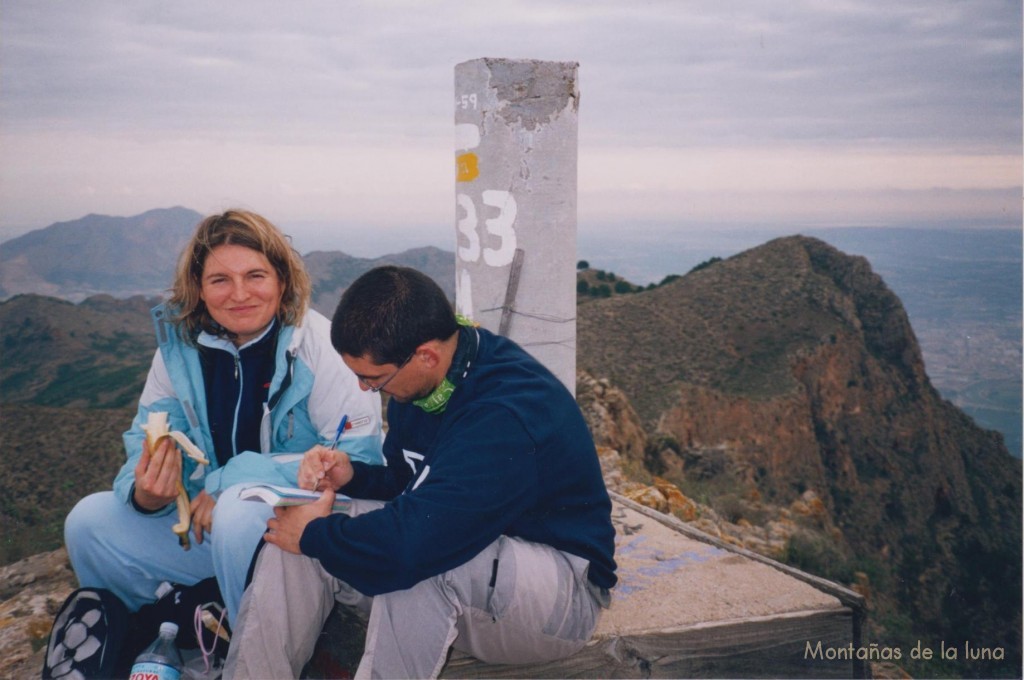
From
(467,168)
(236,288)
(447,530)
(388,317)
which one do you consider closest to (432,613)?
(447,530)

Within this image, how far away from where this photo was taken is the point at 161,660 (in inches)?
97.2

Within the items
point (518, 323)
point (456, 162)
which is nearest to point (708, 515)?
point (518, 323)

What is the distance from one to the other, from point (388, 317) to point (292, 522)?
64 cm

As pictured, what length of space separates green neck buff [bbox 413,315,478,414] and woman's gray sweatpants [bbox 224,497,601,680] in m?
0.44

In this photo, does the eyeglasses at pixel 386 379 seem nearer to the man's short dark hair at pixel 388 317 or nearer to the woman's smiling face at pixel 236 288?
the man's short dark hair at pixel 388 317

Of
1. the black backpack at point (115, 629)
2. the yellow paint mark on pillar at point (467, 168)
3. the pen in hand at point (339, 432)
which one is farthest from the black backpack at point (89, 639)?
the yellow paint mark on pillar at point (467, 168)

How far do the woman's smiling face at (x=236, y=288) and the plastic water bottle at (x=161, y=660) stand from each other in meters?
1.07

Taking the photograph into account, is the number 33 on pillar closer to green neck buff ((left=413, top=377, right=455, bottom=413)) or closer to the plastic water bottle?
green neck buff ((left=413, top=377, right=455, bottom=413))

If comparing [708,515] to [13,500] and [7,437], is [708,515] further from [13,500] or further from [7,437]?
[7,437]

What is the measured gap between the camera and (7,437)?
12570mm

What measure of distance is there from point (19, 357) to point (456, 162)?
2249 centimetres

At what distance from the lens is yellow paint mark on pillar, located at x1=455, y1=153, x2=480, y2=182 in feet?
12.1

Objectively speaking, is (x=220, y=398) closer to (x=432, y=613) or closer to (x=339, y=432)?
(x=339, y=432)

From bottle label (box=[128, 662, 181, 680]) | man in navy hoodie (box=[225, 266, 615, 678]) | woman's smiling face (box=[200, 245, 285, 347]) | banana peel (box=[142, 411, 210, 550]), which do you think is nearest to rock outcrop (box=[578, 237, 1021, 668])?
woman's smiling face (box=[200, 245, 285, 347])
